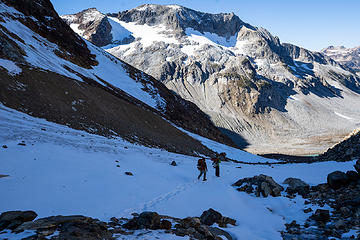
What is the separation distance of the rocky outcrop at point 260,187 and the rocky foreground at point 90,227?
18.0 feet

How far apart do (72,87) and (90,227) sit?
3089 cm

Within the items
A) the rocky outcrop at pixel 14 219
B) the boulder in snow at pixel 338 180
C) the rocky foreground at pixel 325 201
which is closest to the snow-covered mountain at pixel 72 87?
the rocky foreground at pixel 325 201

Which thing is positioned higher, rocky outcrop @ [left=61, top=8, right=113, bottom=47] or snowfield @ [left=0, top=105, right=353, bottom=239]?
rocky outcrop @ [left=61, top=8, right=113, bottom=47]

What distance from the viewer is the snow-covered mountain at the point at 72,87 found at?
25625mm

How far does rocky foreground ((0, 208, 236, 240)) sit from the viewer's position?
5.00 metres

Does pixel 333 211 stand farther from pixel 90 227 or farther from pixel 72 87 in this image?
pixel 72 87

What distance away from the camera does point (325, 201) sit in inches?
414

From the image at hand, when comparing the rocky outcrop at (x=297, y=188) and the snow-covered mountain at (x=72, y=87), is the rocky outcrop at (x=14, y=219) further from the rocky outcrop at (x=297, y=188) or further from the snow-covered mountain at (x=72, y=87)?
the snow-covered mountain at (x=72, y=87)

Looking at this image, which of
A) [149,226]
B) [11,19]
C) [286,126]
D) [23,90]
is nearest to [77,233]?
[149,226]

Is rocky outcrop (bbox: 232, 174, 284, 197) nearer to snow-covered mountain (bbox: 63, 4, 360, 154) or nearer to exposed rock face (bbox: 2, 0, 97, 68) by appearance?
exposed rock face (bbox: 2, 0, 97, 68)

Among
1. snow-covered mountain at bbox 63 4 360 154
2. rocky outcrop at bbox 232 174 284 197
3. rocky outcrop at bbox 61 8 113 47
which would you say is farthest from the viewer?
rocky outcrop at bbox 61 8 113 47

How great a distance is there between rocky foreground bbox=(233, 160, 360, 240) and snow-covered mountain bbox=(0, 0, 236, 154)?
1786 centimetres

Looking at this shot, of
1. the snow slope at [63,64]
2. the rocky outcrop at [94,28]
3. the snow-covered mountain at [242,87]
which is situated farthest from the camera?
the rocky outcrop at [94,28]

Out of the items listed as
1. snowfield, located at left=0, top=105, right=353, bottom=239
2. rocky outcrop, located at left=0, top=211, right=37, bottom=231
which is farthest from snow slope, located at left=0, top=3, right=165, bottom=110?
rocky outcrop, located at left=0, top=211, right=37, bottom=231
